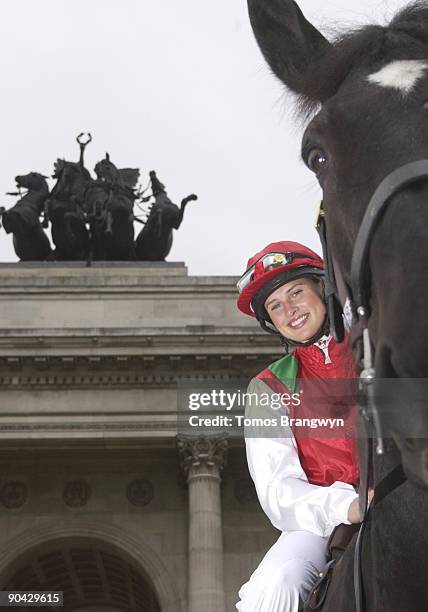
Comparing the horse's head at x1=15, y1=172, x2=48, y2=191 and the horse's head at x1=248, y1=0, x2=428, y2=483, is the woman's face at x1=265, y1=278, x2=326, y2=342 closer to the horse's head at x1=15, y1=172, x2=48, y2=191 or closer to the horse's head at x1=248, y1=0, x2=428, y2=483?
the horse's head at x1=248, y1=0, x2=428, y2=483

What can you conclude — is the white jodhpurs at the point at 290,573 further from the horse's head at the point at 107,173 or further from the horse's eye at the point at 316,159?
the horse's head at the point at 107,173

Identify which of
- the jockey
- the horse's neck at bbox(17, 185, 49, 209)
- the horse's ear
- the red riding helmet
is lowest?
the jockey

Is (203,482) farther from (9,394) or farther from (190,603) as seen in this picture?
(9,394)

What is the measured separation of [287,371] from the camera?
3.70 metres

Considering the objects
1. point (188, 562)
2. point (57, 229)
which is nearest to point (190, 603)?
point (188, 562)

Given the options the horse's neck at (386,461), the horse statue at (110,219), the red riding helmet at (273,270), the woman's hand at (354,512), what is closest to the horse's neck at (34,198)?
the horse statue at (110,219)

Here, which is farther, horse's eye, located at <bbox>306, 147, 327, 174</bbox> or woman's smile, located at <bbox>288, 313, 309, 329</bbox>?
woman's smile, located at <bbox>288, 313, 309, 329</bbox>

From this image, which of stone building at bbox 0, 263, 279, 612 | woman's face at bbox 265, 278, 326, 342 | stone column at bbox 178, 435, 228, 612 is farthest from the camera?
stone building at bbox 0, 263, 279, 612

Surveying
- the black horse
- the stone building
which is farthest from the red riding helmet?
the black horse

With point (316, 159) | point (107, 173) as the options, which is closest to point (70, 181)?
point (107, 173)

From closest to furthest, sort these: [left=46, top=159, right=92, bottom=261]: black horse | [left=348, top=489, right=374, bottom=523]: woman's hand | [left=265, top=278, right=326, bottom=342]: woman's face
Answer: [left=348, top=489, right=374, bottom=523]: woman's hand
[left=265, top=278, right=326, bottom=342]: woman's face
[left=46, top=159, right=92, bottom=261]: black horse

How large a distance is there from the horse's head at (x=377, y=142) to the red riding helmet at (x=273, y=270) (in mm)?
1282

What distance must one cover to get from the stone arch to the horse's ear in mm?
22275

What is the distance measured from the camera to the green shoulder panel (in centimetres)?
361
